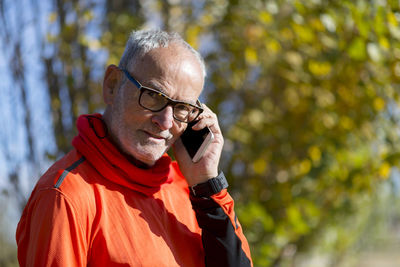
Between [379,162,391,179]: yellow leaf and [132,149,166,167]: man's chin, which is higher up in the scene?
[132,149,166,167]: man's chin

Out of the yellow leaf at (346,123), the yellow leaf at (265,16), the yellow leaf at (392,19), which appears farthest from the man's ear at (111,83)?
the yellow leaf at (346,123)

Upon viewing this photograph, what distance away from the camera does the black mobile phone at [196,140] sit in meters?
1.76

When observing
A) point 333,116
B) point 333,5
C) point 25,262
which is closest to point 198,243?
point 25,262

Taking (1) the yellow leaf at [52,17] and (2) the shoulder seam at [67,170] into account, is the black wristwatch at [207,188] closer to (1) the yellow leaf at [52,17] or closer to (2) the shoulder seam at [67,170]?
(2) the shoulder seam at [67,170]

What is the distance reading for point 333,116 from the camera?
413 cm

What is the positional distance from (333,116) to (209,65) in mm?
1341

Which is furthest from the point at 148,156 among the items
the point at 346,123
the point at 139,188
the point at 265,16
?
the point at 346,123

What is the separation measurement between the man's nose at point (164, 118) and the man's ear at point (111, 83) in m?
0.20

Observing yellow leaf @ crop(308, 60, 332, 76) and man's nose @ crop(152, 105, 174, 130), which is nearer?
man's nose @ crop(152, 105, 174, 130)

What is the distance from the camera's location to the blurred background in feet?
11.1

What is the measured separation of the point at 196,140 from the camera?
1806 millimetres

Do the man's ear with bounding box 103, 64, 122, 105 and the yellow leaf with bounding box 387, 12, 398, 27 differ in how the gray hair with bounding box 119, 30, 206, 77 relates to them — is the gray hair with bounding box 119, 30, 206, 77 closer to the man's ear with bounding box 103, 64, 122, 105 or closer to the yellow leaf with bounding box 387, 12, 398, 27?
the man's ear with bounding box 103, 64, 122, 105

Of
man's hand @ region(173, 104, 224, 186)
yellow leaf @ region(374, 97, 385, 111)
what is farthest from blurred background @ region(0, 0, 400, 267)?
man's hand @ region(173, 104, 224, 186)

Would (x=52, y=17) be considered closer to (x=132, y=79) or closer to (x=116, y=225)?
(x=132, y=79)
